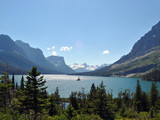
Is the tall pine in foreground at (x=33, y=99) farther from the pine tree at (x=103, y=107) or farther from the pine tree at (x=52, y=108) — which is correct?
the pine tree at (x=52, y=108)

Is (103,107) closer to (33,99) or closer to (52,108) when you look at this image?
(33,99)

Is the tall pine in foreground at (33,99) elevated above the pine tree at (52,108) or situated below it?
above

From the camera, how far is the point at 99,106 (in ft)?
104

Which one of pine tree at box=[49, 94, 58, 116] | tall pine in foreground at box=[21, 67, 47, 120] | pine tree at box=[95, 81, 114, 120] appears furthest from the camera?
pine tree at box=[49, 94, 58, 116]

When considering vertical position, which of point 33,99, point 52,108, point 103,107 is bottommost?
point 52,108

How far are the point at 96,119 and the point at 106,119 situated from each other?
37.5 feet

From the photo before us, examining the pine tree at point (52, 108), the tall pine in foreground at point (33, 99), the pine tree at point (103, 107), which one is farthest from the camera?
the pine tree at point (52, 108)

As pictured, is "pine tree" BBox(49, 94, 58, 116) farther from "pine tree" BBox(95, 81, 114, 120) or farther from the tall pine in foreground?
the tall pine in foreground

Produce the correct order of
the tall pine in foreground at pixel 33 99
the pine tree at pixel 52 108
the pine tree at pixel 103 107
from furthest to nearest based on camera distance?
the pine tree at pixel 52 108
the pine tree at pixel 103 107
the tall pine in foreground at pixel 33 99

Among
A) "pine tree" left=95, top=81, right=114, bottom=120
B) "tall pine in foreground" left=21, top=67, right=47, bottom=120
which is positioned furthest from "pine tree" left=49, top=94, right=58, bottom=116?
"tall pine in foreground" left=21, top=67, right=47, bottom=120

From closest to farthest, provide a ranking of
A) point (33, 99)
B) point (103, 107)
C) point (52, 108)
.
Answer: point (33, 99) < point (103, 107) < point (52, 108)

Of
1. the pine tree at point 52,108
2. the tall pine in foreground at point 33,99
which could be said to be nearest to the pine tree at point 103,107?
the tall pine in foreground at point 33,99

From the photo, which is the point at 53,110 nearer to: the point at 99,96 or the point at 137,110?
the point at 99,96

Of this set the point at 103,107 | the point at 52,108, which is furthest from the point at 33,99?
the point at 52,108
